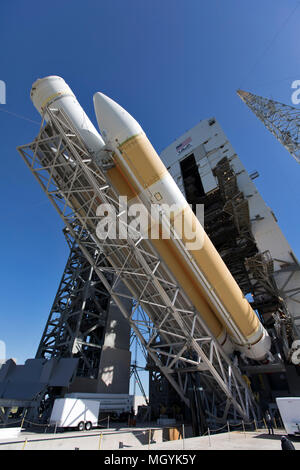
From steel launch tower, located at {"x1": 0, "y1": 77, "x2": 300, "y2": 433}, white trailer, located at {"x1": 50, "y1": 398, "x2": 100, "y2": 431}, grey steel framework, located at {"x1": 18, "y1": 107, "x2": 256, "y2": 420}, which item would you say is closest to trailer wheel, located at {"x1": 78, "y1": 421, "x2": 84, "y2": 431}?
white trailer, located at {"x1": 50, "y1": 398, "x2": 100, "y2": 431}

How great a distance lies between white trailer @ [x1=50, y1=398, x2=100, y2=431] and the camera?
1011 centimetres

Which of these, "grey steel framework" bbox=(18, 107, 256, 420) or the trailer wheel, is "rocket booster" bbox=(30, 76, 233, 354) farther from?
the trailer wheel

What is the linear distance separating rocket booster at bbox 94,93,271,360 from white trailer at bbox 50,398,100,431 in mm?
6698

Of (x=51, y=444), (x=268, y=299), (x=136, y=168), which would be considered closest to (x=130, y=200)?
(x=136, y=168)

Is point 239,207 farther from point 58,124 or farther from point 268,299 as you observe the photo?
point 58,124

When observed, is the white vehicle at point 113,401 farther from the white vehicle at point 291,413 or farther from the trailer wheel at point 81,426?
the white vehicle at point 291,413

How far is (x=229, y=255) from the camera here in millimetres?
19844

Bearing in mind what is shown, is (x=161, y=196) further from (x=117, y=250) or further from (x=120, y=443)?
(x=120, y=443)

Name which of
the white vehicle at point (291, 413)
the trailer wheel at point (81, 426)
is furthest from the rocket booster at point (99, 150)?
the trailer wheel at point (81, 426)

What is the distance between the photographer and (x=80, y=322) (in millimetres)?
16016

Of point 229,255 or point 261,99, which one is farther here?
point 261,99

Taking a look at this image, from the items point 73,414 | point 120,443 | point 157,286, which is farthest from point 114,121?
point 73,414

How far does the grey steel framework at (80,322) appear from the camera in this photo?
15805mm
